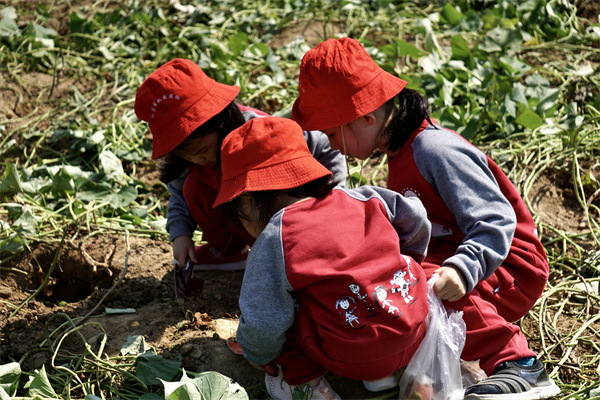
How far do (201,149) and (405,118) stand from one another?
667 millimetres

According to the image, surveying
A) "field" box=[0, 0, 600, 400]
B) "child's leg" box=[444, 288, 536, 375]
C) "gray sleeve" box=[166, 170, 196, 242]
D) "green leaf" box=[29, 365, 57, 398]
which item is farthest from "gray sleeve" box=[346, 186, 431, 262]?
"green leaf" box=[29, 365, 57, 398]

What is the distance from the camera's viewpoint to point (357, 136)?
6.12ft

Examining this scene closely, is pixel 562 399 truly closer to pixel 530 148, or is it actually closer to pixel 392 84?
pixel 392 84

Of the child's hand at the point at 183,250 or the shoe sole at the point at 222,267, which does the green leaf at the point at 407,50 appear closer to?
the shoe sole at the point at 222,267

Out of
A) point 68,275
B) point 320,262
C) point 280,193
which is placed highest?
point 280,193

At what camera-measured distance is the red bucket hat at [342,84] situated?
178 cm

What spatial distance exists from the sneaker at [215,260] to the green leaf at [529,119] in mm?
1408

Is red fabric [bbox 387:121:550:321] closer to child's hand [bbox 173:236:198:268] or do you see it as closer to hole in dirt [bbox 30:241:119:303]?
child's hand [bbox 173:236:198:268]

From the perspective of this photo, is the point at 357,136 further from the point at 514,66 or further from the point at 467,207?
the point at 514,66

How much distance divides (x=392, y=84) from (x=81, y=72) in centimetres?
240

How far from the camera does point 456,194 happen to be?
68.3 inches

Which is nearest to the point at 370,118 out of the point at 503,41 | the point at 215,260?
the point at 215,260

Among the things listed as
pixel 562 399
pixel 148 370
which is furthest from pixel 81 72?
pixel 562 399

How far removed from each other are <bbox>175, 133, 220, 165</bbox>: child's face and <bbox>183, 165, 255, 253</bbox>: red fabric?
0.07 m
